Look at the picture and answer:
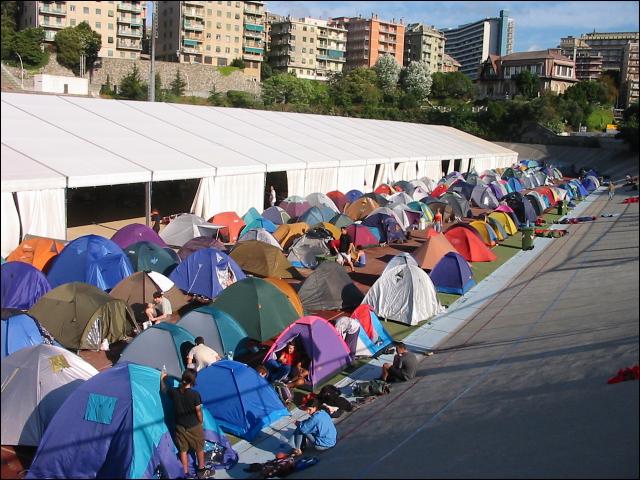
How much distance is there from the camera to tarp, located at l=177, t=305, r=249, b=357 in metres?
9.60

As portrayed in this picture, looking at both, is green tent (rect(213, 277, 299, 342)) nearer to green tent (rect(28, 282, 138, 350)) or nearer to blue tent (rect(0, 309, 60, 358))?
green tent (rect(28, 282, 138, 350))

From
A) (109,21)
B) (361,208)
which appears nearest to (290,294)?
(361,208)

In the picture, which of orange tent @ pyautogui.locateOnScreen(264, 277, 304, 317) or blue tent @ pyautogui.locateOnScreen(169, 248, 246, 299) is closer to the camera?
orange tent @ pyautogui.locateOnScreen(264, 277, 304, 317)

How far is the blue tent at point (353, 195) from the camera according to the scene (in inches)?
979

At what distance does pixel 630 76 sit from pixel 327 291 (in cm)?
10699

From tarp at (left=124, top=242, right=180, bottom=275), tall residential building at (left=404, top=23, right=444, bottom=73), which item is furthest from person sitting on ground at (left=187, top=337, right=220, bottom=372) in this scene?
tall residential building at (left=404, top=23, right=444, bottom=73)

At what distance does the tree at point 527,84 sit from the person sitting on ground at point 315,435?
59.5 metres

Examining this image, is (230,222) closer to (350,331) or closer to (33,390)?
(350,331)

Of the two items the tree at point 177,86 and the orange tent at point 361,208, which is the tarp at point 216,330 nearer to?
the orange tent at point 361,208

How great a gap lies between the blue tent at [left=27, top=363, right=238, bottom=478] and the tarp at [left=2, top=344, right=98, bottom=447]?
484 millimetres

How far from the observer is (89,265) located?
41.2ft

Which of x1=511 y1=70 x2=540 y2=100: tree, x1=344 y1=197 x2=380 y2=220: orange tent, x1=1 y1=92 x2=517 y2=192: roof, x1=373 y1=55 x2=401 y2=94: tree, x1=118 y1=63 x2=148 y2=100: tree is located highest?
x1=373 y1=55 x2=401 y2=94: tree

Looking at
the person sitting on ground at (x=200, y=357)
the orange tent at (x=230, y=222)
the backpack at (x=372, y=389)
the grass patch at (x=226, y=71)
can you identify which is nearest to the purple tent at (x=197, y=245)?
the orange tent at (x=230, y=222)

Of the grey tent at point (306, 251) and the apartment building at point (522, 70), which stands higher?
the apartment building at point (522, 70)
